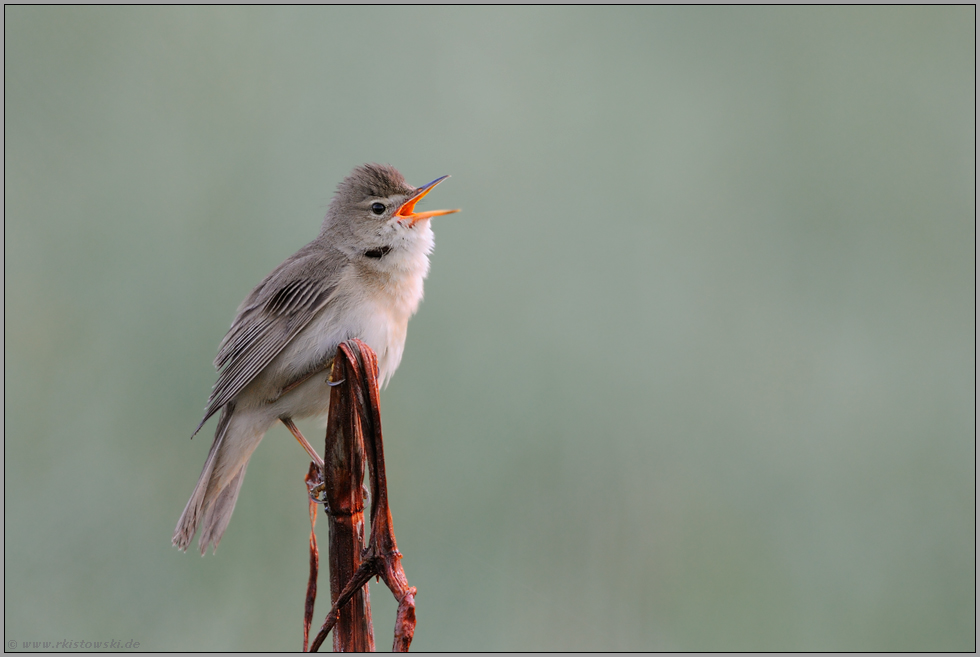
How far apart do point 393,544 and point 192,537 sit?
3.28 ft

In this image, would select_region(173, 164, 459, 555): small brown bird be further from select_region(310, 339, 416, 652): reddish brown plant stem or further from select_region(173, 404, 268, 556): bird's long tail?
select_region(310, 339, 416, 652): reddish brown plant stem

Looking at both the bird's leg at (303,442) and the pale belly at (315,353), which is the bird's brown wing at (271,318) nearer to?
the pale belly at (315,353)

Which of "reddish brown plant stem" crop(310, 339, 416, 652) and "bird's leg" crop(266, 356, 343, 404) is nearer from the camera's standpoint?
"reddish brown plant stem" crop(310, 339, 416, 652)

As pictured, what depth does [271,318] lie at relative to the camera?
2.28 metres

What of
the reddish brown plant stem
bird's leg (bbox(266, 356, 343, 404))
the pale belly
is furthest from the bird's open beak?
the reddish brown plant stem

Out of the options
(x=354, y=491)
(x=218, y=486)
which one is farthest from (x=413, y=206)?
(x=354, y=491)

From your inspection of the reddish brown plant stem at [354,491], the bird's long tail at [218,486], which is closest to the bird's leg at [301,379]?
the bird's long tail at [218,486]

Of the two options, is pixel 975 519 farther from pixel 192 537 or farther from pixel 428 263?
pixel 192 537

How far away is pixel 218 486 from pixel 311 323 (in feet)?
1.85

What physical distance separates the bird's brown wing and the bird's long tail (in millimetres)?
119

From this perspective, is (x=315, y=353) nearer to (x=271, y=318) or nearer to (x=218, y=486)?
(x=271, y=318)

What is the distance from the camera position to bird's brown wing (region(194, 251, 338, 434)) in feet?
7.03

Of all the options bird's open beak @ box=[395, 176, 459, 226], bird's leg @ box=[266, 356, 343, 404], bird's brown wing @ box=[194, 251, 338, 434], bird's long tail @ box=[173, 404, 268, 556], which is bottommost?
bird's long tail @ box=[173, 404, 268, 556]

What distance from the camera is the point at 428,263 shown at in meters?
2.42
